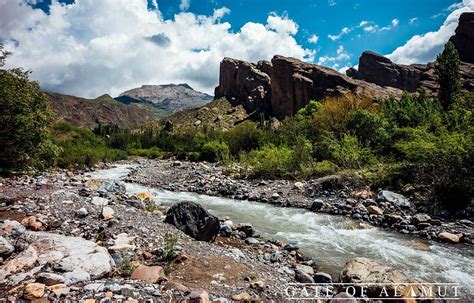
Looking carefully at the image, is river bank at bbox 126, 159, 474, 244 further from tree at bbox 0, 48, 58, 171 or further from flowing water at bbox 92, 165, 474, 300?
tree at bbox 0, 48, 58, 171

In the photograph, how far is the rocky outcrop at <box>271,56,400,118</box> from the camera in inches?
3159

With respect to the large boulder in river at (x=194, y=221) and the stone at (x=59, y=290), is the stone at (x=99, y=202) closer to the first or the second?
the large boulder in river at (x=194, y=221)

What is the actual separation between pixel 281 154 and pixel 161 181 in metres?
10.9

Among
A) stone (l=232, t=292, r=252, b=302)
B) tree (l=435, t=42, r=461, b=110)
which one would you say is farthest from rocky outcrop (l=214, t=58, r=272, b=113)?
stone (l=232, t=292, r=252, b=302)

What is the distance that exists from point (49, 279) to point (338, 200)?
1436 centimetres

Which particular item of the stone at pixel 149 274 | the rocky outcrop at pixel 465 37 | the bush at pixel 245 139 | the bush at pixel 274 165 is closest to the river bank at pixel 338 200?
the bush at pixel 274 165

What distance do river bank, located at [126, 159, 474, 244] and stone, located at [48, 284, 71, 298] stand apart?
38.0 ft

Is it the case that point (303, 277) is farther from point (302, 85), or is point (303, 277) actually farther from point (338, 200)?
point (302, 85)

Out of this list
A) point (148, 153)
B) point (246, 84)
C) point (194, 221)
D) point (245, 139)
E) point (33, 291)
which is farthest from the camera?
point (246, 84)

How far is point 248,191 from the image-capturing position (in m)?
19.5

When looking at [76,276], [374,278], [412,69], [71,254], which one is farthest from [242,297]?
[412,69]

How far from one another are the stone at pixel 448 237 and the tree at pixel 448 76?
135 ft

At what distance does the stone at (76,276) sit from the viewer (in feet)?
16.4

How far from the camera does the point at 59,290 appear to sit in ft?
15.2
